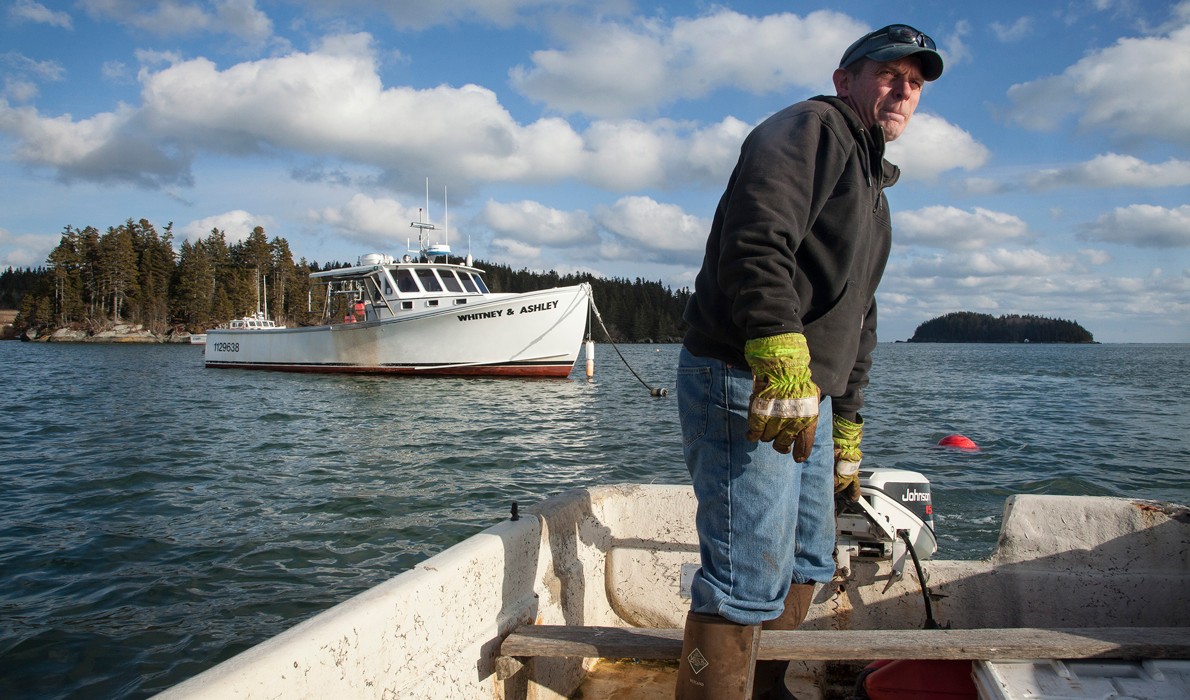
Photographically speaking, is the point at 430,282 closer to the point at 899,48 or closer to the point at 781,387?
the point at 899,48

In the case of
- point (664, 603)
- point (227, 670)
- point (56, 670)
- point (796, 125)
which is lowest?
point (56, 670)

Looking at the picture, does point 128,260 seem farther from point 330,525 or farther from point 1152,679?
point 1152,679

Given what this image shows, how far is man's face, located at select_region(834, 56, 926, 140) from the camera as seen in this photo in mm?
1846

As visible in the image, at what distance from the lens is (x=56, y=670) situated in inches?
145

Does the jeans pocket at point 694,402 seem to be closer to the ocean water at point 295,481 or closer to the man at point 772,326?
the man at point 772,326

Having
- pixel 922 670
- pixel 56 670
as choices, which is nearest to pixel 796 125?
pixel 922 670

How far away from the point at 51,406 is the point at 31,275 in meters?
149

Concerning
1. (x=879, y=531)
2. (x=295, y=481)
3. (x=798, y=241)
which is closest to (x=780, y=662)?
(x=879, y=531)

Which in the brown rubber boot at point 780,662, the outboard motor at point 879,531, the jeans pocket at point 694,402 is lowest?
the brown rubber boot at point 780,662

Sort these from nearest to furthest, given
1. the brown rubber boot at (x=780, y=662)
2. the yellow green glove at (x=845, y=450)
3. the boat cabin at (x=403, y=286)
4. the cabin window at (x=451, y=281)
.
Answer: the brown rubber boot at (x=780, y=662)
the yellow green glove at (x=845, y=450)
the boat cabin at (x=403, y=286)
the cabin window at (x=451, y=281)

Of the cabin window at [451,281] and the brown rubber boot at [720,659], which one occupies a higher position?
the cabin window at [451,281]

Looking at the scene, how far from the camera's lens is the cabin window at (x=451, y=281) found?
24.2m

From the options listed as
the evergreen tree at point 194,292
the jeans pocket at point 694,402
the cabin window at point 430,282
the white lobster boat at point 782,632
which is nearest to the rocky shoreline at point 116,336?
the evergreen tree at point 194,292

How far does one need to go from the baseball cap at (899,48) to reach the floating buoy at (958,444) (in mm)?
11044
